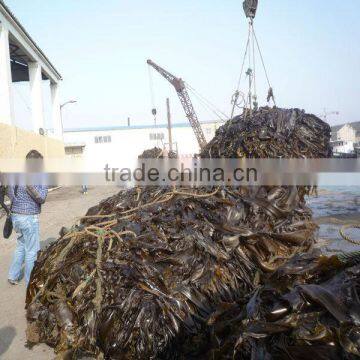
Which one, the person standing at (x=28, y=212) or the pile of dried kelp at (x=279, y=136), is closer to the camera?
the person standing at (x=28, y=212)

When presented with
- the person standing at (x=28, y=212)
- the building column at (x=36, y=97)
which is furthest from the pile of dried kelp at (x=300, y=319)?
the building column at (x=36, y=97)

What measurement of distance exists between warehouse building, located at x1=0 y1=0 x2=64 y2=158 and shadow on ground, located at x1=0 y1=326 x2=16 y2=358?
9.94 m

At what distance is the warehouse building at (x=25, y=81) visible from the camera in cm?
1369

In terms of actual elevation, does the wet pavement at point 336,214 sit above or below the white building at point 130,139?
below

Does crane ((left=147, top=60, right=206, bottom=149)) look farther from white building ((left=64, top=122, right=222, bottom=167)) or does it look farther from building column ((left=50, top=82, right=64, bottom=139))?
building column ((left=50, top=82, right=64, bottom=139))

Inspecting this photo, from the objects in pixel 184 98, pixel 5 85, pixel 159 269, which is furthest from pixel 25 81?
pixel 159 269

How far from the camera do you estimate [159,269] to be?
10.5ft

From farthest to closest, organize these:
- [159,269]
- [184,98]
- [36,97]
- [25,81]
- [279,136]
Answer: [184,98] < [25,81] < [36,97] < [279,136] < [159,269]

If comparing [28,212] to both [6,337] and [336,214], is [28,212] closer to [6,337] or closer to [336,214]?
[6,337]

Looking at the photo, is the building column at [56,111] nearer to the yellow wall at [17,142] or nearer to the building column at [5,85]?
the yellow wall at [17,142]

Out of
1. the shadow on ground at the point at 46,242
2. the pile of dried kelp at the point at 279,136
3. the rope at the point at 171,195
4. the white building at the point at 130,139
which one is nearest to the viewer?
the rope at the point at 171,195

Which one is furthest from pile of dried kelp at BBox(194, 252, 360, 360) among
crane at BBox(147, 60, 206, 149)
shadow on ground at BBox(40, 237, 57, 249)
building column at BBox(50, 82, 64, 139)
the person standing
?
crane at BBox(147, 60, 206, 149)

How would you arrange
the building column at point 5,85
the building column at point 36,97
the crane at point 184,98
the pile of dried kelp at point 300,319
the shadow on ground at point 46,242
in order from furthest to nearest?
the crane at point 184,98
the building column at point 36,97
the building column at point 5,85
the shadow on ground at point 46,242
the pile of dried kelp at point 300,319

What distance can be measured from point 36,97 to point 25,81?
5363 millimetres
